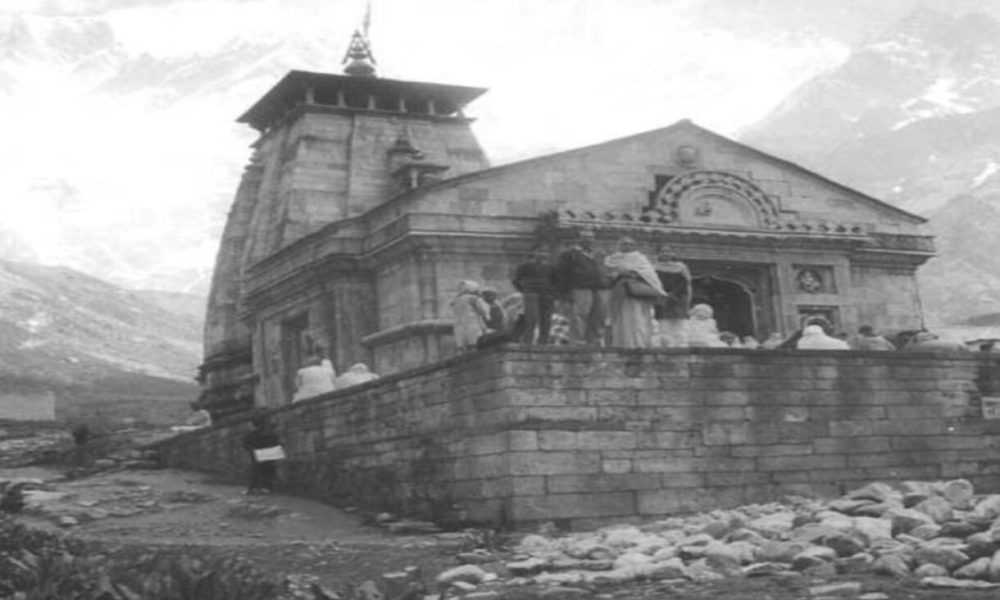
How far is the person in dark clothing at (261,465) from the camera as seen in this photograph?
58.9ft

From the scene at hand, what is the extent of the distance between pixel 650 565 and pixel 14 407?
35.1m

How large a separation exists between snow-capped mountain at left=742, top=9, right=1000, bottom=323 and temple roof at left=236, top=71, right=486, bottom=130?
198 ft

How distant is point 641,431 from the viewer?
47.1 ft

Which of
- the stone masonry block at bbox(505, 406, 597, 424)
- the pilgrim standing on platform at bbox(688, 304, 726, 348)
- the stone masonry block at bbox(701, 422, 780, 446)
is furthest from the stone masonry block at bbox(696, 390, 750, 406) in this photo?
the pilgrim standing on platform at bbox(688, 304, 726, 348)

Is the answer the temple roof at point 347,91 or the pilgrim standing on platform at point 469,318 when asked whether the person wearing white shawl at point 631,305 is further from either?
the temple roof at point 347,91

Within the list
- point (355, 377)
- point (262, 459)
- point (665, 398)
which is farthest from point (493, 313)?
point (665, 398)

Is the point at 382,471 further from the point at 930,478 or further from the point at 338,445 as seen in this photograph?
the point at 930,478

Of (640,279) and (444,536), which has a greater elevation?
(640,279)

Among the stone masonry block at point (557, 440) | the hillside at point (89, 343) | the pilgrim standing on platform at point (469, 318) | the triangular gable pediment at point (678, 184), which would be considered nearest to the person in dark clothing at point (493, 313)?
the pilgrim standing on platform at point (469, 318)

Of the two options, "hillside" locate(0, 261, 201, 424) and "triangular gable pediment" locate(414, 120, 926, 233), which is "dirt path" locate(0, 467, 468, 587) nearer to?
"triangular gable pediment" locate(414, 120, 926, 233)

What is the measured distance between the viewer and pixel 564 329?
20.8 metres

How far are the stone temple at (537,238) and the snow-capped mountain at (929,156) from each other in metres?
62.6

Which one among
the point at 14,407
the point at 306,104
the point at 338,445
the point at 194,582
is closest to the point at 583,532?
the point at 338,445

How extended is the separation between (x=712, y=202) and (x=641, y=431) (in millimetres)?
10475
